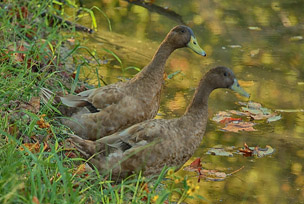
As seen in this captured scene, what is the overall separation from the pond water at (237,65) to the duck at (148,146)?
0.44 metres

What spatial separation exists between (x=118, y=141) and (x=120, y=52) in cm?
335

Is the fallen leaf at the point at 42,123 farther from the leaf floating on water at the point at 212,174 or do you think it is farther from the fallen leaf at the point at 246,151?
the fallen leaf at the point at 246,151

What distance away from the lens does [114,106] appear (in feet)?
18.7

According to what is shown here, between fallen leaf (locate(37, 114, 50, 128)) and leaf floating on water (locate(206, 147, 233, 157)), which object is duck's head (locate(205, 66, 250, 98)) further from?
fallen leaf (locate(37, 114, 50, 128))

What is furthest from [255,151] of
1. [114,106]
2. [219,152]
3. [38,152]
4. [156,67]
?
[38,152]

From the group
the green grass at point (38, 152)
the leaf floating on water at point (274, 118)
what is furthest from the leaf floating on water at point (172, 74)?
the leaf floating on water at point (274, 118)

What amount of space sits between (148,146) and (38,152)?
84cm

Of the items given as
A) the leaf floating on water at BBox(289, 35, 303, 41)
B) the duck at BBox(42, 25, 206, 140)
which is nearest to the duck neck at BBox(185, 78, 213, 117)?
the duck at BBox(42, 25, 206, 140)

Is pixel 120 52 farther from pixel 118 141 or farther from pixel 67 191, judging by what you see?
pixel 67 191

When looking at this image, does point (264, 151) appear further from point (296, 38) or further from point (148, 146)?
point (296, 38)

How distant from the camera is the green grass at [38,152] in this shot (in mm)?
3723

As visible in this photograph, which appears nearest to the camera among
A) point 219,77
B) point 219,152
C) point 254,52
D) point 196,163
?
point 219,77

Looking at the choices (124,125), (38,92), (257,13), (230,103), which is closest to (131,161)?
(124,125)

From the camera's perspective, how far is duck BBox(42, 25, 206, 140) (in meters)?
5.68
